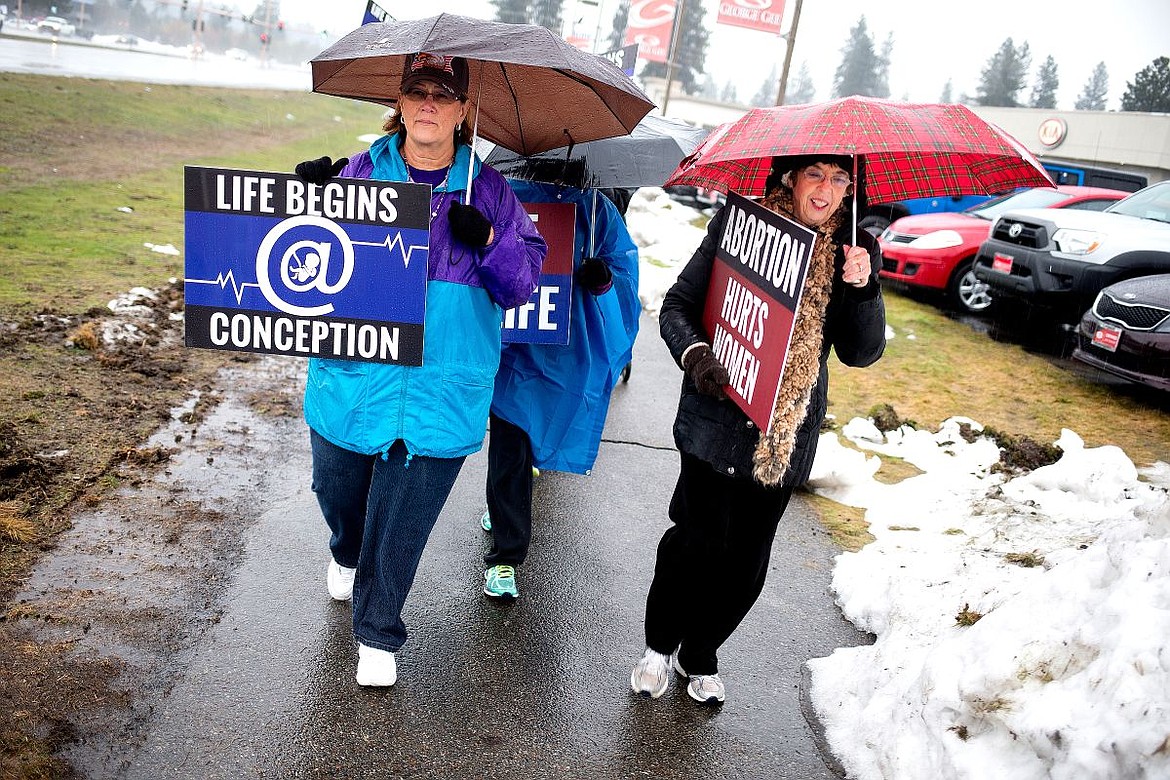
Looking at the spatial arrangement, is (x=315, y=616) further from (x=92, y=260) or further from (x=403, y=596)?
(x=92, y=260)

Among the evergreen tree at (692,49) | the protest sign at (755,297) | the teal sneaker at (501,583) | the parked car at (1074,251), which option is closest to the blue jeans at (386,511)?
the teal sneaker at (501,583)

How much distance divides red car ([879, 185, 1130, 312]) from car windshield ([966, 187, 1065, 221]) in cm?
1

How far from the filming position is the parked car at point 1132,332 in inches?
306

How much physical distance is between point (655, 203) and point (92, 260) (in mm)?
12710

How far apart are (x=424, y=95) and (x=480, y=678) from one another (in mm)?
2137

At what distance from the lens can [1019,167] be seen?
3.09 metres

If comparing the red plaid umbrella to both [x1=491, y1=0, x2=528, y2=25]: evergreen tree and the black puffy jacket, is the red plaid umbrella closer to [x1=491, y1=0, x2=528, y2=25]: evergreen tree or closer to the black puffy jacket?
the black puffy jacket

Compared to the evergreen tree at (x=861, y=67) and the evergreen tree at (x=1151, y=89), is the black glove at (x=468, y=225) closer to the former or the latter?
the evergreen tree at (x=1151, y=89)

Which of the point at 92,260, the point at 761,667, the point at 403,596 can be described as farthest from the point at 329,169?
the point at 92,260

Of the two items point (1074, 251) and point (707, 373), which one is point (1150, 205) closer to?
point (1074, 251)

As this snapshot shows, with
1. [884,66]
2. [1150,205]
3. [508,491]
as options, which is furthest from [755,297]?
[884,66]

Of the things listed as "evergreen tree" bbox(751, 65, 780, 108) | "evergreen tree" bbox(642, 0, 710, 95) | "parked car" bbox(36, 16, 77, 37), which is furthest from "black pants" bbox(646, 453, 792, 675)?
"evergreen tree" bbox(751, 65, 780, 108)

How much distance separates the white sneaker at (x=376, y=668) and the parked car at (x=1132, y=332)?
6.96m

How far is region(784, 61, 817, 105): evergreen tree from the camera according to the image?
129375 millimetres
